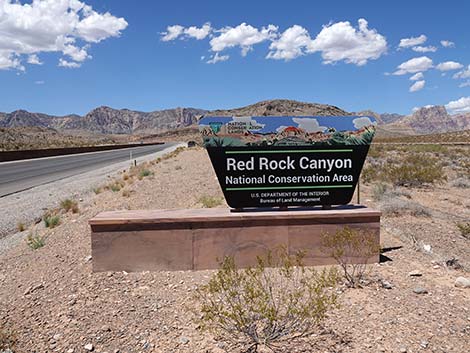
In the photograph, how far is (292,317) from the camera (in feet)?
14.0

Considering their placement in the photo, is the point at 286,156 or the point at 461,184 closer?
the point at 286,156

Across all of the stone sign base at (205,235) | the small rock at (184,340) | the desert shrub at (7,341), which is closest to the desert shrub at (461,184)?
the stone sign base at (205,235)

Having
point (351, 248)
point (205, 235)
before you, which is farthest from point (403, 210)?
point (205, 235)

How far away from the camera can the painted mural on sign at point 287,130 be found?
671 centimetres

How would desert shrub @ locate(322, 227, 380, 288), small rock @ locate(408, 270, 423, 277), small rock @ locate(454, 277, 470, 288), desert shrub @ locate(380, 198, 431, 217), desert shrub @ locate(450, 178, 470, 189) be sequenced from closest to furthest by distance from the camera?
small rock @ locate(454, 277, 470, 288) → small rock @ locate(408, 270, 423, 277) → desert shrub @ locate(322, 227, 380, 288) → desert shrub @ locate(380, 198, 431, 217) → desert shrub @ locate(450, 178, 470, 189)

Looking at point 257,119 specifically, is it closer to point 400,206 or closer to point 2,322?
point 2,322

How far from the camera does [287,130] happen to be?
22.6ft

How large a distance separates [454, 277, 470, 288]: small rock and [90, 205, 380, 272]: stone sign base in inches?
46.1

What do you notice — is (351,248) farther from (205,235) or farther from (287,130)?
(205,235)

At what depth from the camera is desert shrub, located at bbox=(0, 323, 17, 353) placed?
4.22m

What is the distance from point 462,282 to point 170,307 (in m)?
3.89

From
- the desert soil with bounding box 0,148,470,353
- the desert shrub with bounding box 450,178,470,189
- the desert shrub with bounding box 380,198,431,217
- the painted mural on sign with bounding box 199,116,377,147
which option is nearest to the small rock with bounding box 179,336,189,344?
the desert soil with bounding box 0,148,470,353

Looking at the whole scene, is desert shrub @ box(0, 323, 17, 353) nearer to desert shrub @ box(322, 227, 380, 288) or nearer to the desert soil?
the desert soil

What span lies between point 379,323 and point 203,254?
8.87 feet
